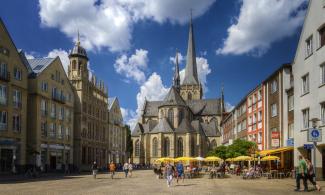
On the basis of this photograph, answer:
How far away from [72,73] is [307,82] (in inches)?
2037

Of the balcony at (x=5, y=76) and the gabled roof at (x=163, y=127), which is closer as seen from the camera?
the balcony at (x=5, y=76)

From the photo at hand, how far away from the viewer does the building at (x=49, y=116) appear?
2304 inches

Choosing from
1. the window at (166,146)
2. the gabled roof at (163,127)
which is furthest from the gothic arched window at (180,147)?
the gabled roof at (163,127)

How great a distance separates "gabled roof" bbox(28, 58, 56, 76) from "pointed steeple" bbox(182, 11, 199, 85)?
272ft

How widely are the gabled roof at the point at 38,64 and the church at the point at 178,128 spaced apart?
178 feet

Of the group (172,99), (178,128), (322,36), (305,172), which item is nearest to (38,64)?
(322,36)

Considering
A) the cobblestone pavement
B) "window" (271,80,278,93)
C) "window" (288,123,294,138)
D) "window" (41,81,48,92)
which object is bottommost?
the cobblestone pavement

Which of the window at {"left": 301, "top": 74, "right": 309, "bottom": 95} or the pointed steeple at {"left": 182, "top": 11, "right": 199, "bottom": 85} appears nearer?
the window at {"left": 301, "top": 74, "right": 309, "bottom": 95}

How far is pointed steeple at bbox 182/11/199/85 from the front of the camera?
143 m

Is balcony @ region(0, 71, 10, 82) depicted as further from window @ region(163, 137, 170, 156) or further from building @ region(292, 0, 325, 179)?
window @ region(163, 137, 170, 156)

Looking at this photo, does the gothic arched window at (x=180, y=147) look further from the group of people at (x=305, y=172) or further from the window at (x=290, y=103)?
the group of people at (x=305, y=172)

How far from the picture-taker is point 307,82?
34219mm

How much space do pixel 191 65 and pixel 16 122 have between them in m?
96.3

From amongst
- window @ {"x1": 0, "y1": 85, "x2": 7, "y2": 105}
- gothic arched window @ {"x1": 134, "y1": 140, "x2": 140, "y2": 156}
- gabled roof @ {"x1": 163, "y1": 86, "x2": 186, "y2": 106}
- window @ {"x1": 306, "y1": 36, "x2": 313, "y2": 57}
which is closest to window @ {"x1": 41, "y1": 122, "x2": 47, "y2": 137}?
window @ {"x1": 0, "y1": 85, "x2": 7, "y2": 105}
